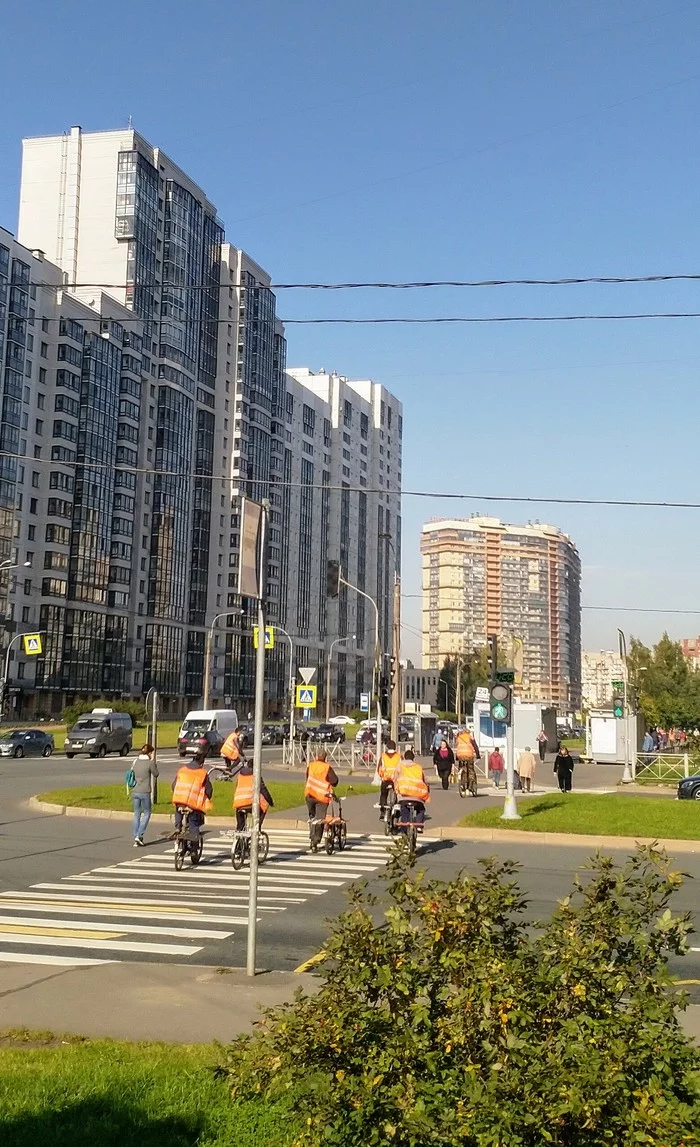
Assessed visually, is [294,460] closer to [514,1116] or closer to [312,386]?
[312,386]

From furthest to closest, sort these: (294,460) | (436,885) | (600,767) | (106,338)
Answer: (294,460) < (106,338) < (600,767) < (436,885)

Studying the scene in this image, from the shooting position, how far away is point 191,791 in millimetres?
16094

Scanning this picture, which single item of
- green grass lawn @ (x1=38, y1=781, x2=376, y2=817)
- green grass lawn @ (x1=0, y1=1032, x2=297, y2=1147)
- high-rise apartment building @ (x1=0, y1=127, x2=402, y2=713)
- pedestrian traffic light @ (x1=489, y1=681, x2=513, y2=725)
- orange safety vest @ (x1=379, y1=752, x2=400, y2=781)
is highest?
high-rise apartment building @ (x1=0, y1=127, x2=402, y2=713)

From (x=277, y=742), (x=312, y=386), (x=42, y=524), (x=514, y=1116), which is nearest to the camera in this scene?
(x=514, y=1116)

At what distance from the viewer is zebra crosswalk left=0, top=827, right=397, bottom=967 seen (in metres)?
10.2

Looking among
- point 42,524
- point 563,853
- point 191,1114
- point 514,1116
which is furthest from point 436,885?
point 42,524

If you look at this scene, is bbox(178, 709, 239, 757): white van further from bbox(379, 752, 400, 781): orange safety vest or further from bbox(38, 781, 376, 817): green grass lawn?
bbox(379, 752, 400, 781): orange safety vest

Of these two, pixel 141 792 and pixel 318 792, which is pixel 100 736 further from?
pixel 318 792

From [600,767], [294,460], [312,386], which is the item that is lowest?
[600,767]

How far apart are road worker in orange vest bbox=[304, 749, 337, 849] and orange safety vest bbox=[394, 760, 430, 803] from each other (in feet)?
3.69

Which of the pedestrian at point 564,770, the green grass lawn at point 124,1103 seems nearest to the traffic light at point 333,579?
the pedestrian at point 564,770

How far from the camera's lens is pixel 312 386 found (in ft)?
489

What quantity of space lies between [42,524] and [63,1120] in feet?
287

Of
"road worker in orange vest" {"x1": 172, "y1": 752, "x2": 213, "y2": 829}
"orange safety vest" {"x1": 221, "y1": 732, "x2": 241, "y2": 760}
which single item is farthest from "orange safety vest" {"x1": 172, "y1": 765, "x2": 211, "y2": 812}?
"orange safety vest" {"x1": 221, "y1": 732, "x2": 241, "y2": 760}
